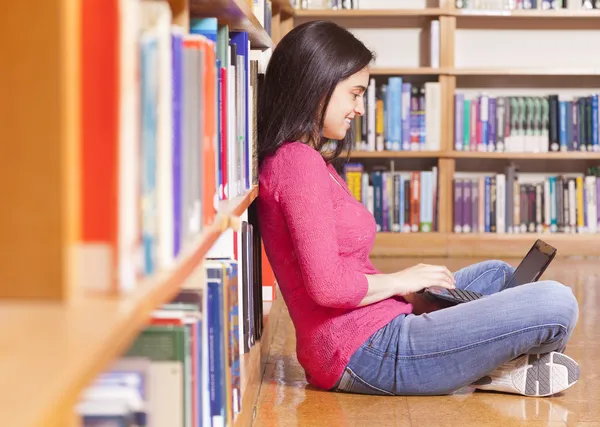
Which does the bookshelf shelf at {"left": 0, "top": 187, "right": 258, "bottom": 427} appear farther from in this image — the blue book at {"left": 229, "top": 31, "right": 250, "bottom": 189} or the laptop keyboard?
the laptop keyboard

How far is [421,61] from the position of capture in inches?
201

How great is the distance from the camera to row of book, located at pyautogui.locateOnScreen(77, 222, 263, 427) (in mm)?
798

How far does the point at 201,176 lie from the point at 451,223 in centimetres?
386

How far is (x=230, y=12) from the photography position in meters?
1.66

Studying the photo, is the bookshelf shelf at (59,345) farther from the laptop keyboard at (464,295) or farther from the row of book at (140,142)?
the laptop keyboard at (464,295)

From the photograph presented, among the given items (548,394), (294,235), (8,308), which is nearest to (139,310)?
(8,308)

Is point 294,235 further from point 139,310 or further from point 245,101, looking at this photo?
point 139,310

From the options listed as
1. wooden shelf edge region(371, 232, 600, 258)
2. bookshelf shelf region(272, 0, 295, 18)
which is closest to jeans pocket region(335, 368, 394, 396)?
bookshelf shelf region(272, 0, 295, 18)

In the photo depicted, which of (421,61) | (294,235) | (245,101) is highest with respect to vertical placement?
(421,61)

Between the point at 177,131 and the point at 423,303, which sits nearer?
the point at 177,131

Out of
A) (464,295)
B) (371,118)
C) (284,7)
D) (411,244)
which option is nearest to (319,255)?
(464,295)

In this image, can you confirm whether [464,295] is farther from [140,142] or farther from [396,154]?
[396,154]

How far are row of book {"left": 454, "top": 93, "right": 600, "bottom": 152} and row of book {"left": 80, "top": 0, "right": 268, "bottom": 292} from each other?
3.75 m

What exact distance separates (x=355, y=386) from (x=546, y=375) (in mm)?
448
